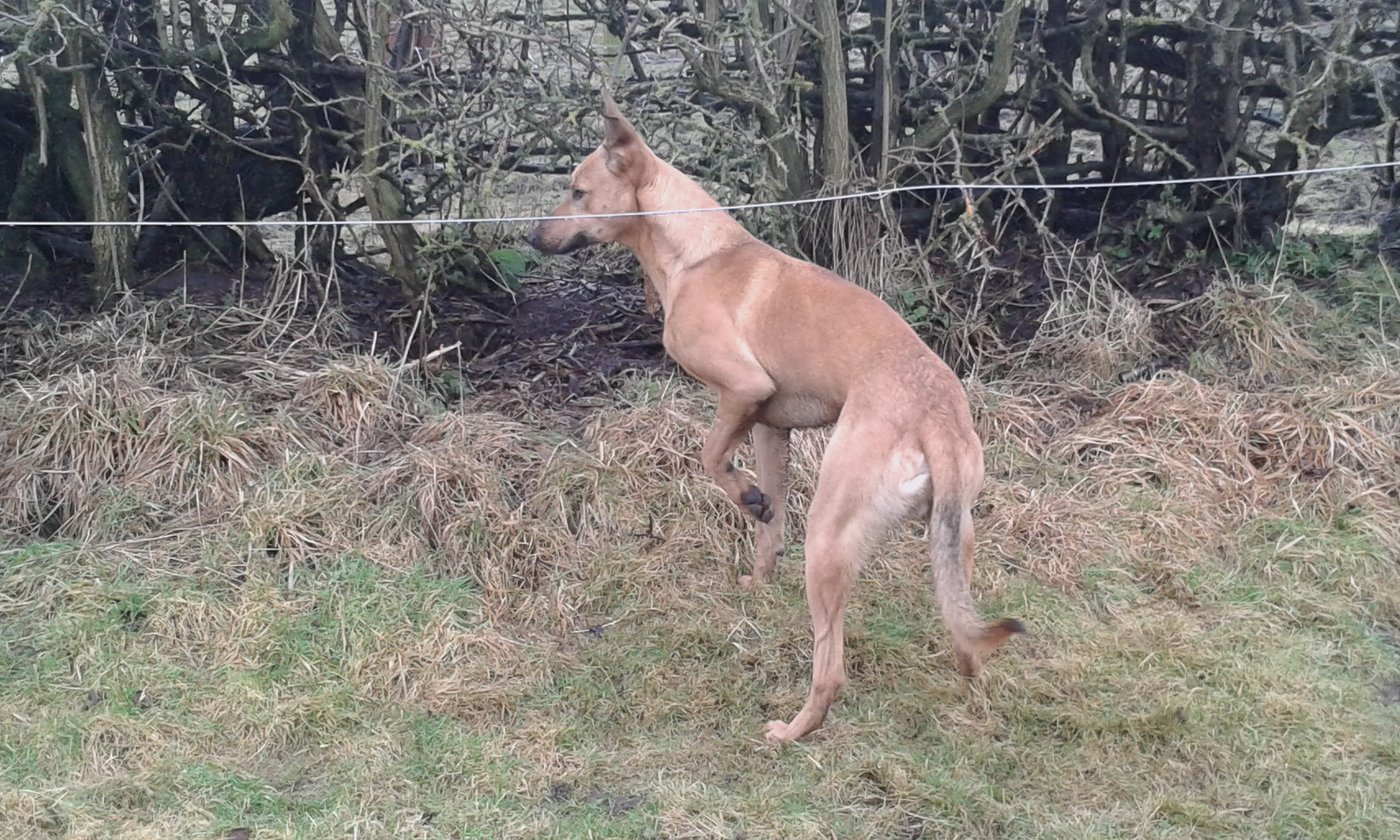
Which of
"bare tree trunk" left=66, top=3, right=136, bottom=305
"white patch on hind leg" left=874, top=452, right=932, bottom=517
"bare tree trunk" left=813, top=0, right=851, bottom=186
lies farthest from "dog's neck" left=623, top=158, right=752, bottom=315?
"bare tree trunk" left=66, top=3, right=136, bottom=305

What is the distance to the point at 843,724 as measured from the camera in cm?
425

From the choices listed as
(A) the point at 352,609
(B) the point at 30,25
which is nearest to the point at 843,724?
(A) the point at 352,609

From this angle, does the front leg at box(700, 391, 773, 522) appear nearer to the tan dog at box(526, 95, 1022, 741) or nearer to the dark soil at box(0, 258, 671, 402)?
the tan dog at box(526, 95, 1022, 741)

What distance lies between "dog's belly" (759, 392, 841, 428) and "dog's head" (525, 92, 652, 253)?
3.09 ft

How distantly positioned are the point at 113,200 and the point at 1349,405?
612 cm

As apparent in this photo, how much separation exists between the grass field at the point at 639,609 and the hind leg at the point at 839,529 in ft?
0.78

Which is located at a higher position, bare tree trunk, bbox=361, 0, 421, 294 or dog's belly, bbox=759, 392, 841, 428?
bare tree trunk, bbox=361, 0, 421, 294

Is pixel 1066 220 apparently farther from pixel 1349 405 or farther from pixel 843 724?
pixel 843 724

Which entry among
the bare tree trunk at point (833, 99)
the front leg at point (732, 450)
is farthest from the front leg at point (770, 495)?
the bare tree trunk at point (833, 99)

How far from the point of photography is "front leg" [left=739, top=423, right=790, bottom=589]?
514cm

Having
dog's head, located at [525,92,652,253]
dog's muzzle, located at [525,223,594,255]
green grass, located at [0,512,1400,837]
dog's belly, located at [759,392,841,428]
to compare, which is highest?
dog's head, located at [525,92,652,253]

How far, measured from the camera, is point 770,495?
5.27 m

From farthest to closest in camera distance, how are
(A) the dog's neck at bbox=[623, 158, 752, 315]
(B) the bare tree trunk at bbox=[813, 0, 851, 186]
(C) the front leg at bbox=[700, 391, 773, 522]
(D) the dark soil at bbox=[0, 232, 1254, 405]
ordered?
(D) the dark soil at bbox=[0, 232, 1254, 405] < (B) the bare tree trunk at bbox=[813, 0, 851, 186] < (A) the dog's neck at bbox=[623, 158, 752, 315] < (C) the front leg at bbox=[700, 391, 773, 522]

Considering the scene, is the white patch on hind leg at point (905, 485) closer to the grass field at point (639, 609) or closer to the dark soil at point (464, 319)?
the grass field at point (639, 609)
